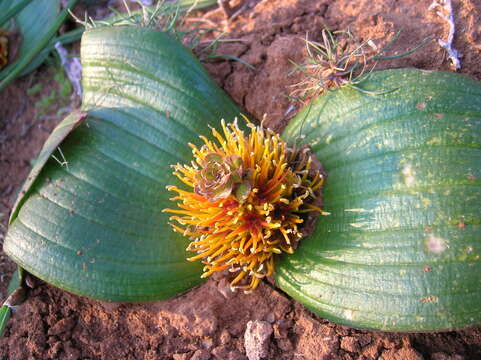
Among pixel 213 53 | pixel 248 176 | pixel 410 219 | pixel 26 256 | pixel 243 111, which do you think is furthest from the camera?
pixel 213 53

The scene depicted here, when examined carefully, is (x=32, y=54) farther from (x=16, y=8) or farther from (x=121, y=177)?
(x=121, y=177)

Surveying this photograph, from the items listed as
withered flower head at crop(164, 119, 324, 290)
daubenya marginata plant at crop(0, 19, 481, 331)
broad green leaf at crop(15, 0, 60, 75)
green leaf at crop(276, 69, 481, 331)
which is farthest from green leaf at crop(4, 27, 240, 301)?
broad green leaf at crop(15, 0, 60, 75)

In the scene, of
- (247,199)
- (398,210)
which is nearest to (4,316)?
(247,199)

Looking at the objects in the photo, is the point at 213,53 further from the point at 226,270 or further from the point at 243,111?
the point at 226,270

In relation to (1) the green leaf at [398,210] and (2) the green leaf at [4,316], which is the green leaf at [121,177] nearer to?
(2) the green leaf at [4,316]

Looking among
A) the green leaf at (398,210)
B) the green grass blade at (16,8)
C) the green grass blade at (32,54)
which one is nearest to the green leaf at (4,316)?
the green leaf at (398,210)

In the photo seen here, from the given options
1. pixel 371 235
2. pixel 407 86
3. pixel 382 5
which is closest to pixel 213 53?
pixel 382 5

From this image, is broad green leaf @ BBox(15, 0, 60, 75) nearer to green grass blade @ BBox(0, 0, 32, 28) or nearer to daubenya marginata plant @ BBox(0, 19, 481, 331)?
green grass blade @ BBox(0, 0, 32, 28)
